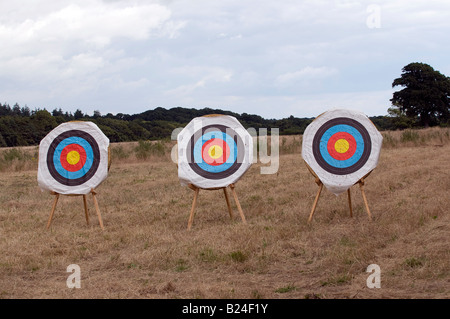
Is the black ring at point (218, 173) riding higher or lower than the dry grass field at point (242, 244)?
higher

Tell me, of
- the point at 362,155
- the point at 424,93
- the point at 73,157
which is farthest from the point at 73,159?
the point at 424,93

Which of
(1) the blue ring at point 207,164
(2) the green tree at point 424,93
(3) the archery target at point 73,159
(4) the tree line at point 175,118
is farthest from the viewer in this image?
(2) the green tree at point 424,93

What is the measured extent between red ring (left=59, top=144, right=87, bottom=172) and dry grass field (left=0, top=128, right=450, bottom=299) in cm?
83

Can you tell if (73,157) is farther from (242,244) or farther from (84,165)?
(242,244)

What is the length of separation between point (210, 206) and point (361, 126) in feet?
9.25

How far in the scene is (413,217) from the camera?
237 inches

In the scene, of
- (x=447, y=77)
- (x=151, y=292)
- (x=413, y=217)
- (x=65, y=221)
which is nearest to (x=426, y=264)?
(x=413, y=217)

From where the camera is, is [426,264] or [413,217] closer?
[426,264]

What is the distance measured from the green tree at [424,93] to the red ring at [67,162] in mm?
30262

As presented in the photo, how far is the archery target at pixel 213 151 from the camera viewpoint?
7109mm

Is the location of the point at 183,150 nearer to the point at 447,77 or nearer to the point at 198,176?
the point at 198,176

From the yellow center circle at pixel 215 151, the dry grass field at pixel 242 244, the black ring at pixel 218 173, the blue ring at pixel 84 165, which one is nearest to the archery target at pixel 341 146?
the dry grass field at pixel 242 244

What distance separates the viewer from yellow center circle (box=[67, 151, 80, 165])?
7.73 meters
